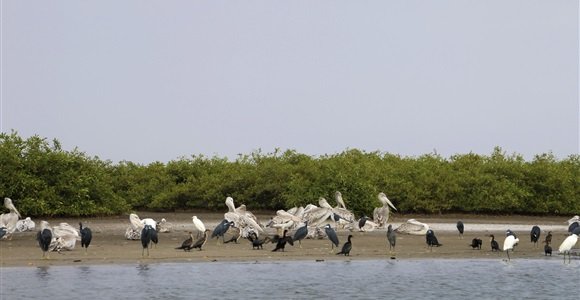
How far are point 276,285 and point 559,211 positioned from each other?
785 inches

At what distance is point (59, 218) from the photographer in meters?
29.3

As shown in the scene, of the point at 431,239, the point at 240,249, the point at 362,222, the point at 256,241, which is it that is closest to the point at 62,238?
the point at 240,249

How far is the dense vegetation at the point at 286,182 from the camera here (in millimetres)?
29281

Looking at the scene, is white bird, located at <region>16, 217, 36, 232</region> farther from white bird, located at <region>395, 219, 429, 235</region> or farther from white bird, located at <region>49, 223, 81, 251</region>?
white bird, located at <region>395, 219, 429, 235</region>

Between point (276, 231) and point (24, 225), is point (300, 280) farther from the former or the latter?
point (24, 225)

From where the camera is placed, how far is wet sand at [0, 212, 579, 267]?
20266 mm

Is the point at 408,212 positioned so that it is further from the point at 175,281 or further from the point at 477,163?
the point at 175,281

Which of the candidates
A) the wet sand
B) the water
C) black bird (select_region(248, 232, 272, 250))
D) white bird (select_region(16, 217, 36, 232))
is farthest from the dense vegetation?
the water

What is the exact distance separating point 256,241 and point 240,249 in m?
0.41

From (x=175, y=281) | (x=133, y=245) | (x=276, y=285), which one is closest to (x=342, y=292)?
(x=276, y=285)

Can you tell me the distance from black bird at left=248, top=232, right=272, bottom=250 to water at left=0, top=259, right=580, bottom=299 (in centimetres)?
224

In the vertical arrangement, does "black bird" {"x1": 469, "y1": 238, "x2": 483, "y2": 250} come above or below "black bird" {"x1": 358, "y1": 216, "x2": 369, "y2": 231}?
below

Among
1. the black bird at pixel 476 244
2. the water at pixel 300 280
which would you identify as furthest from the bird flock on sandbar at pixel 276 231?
the water at pixel 300 280

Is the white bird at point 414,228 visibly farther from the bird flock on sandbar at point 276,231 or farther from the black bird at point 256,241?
the black bird at point 256,241
